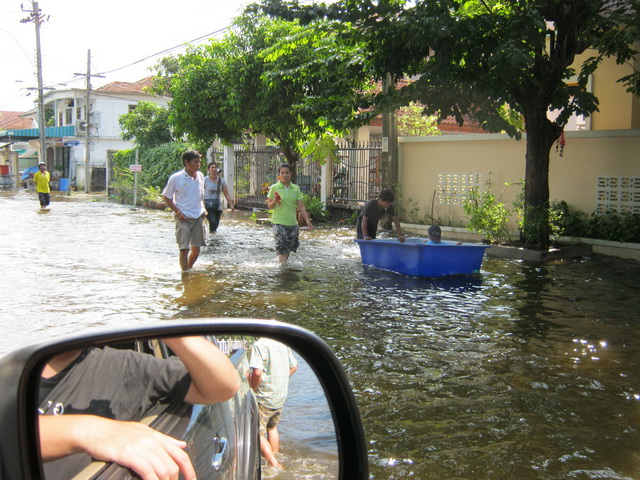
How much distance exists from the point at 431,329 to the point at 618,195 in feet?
25.9

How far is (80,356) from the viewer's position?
1520 mm

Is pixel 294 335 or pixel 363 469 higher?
pixel 294 335

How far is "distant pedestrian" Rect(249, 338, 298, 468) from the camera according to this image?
1.80 m

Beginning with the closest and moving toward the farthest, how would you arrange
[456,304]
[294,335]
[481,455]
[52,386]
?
1. [52,386]
2. [294,335]
3. [481,455]
4. [456,304]

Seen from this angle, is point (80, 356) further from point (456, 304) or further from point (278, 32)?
point (278, 32)

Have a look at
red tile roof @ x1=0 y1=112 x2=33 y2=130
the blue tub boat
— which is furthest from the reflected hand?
red tile roof @ x1=0 y1=112 x2=33 y2=130

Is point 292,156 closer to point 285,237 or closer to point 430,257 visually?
point 285,237

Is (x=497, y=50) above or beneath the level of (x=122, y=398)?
above

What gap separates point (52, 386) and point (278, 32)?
63.8 ft

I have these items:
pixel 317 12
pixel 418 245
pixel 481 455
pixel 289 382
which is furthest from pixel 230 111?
pixel 289 382

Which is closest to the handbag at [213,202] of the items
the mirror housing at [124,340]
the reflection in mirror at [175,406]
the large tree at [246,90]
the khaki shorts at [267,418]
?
the large tree at [246,90]

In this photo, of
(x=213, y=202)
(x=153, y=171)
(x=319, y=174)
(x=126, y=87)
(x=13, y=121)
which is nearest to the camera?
(x=213, y=202)

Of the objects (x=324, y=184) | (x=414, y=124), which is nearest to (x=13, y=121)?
(x=414, y=124)

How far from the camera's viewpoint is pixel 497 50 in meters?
9.86
